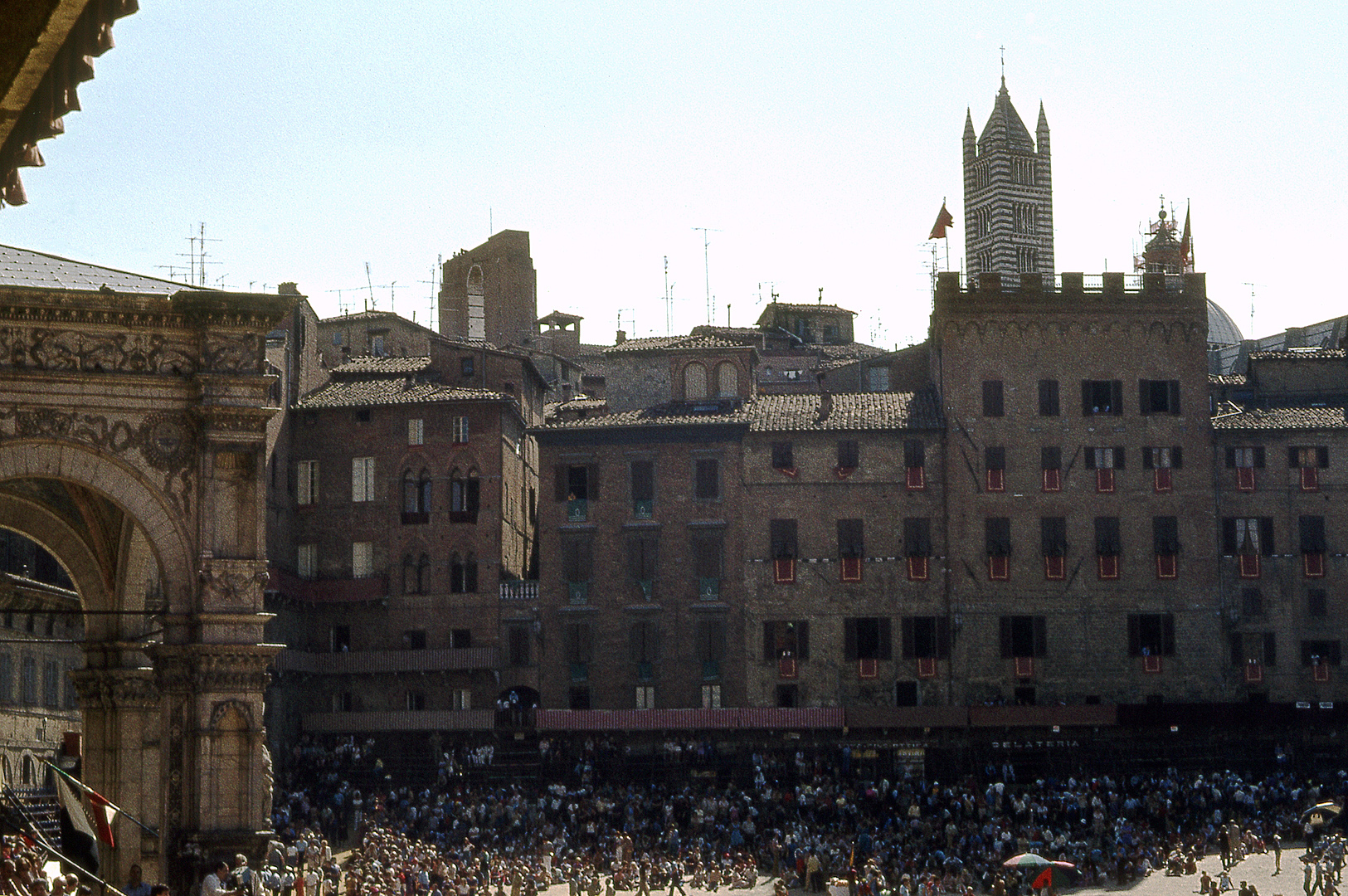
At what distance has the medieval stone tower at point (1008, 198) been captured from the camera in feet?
331

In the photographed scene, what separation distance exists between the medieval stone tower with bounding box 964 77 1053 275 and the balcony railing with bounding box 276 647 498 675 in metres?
40.0

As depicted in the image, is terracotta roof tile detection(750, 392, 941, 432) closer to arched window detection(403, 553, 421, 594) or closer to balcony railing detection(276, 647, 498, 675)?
balcony railing detection(276, 647, 498, 675)

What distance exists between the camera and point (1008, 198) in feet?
331

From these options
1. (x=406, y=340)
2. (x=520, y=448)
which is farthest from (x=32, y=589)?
(x=406, y=340)

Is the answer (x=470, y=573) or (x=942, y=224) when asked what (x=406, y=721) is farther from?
(x=942, y=224)

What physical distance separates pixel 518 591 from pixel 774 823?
1496 cm

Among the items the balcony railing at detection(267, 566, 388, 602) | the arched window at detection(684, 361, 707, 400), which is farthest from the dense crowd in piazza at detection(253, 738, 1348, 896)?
the arched window at detection(684, 361, 707, 400)

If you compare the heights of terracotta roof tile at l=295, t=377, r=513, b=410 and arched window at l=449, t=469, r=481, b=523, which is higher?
terracotta roof tile at l=295, t=377, r=513, b=410

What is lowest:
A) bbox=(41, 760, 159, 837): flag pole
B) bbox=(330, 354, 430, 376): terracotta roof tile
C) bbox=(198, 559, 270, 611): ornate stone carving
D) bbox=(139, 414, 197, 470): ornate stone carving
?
bbox=(41, 760, 159, 837): flag pole

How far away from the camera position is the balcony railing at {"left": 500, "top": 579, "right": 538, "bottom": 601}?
72438mm

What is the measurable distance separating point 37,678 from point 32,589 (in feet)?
9.98

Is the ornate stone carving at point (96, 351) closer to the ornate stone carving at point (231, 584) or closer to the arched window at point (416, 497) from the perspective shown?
the ornate stone carving at point (231, 584)

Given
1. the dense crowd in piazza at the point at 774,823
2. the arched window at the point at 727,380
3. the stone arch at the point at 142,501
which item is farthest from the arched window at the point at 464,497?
the stone arch at the point at 142,501

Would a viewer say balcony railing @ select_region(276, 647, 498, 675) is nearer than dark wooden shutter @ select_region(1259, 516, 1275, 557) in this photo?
Yes
